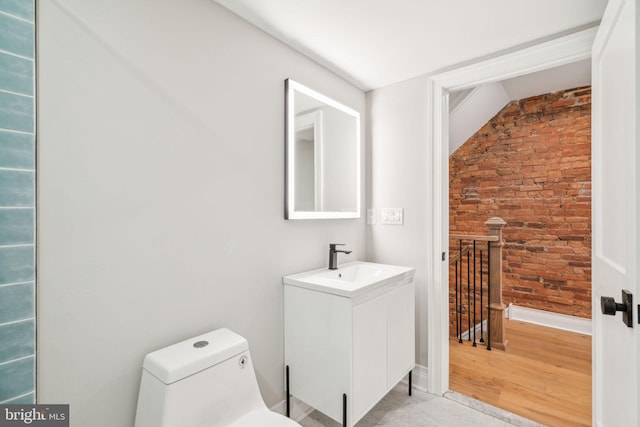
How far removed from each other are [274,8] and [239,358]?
65.4 inches

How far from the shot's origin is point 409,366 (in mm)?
1995

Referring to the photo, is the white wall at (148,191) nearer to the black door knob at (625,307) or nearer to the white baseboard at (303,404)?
the white baseboard at (303,404)

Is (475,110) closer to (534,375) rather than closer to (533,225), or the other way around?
(533,225)

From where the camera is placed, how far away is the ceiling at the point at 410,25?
149 cm

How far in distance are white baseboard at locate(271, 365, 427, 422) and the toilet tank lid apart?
0.69 m

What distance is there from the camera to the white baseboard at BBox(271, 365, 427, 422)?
175cm

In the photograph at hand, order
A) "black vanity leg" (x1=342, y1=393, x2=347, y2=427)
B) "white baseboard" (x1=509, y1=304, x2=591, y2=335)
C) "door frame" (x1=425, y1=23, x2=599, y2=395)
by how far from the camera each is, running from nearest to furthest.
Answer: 1. "black vanity leg" (x1=342, y1=393, x2=347, y2=427)
2. "door frame" (x1=425, y1=23, x2=599, y2=395)
3. "white baseboard" (x1=509, y1=304, x2=591, y2=335)

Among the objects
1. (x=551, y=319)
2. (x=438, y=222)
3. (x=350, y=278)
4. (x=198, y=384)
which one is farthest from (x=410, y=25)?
(x=551, y=319)

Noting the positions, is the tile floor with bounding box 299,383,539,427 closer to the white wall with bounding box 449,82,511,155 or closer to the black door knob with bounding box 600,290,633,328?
the black door knob with bounding box 600,290,633,328

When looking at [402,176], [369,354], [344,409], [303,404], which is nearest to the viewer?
[344,409]

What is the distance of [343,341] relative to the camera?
1.50 metres

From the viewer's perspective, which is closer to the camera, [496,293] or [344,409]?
[344,409]

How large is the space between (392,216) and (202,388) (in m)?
1.67

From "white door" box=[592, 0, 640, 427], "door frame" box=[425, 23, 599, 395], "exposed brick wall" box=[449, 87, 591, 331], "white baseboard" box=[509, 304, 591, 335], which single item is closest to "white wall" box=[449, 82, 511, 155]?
"exposed brick wall" box=[449, 87, 591, 331]
